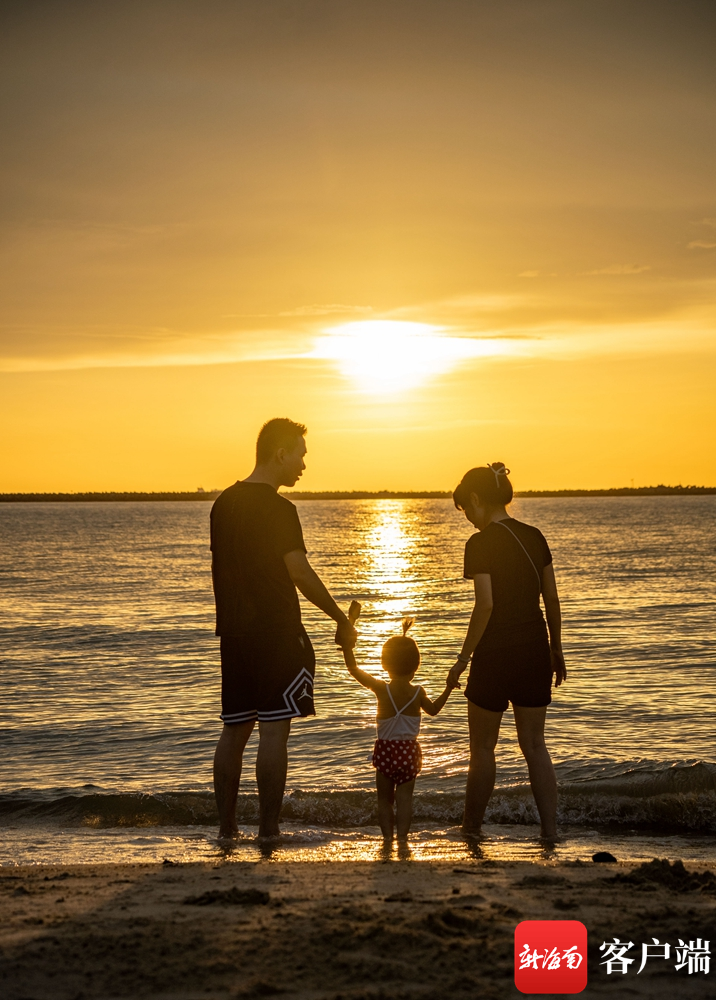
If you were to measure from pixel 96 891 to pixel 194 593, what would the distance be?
24.1 m

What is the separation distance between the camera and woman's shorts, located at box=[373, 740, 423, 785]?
507 centimetres

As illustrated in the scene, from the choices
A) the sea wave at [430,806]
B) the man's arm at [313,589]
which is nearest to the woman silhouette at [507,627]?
the man's arm at [313,589]

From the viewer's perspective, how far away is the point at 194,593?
27.8 meters

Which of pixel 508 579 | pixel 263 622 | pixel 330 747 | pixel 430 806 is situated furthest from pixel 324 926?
pixel 330 747

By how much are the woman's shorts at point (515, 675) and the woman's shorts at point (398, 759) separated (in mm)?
488

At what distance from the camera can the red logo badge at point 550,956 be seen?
284cm

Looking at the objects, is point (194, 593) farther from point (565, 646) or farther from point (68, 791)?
point (68, 791)

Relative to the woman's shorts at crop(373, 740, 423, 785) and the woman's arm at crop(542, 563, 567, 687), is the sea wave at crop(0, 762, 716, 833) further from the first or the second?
the woman's arm at crop(542, 563, 567, 687)

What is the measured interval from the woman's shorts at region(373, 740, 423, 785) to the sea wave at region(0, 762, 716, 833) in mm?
2055

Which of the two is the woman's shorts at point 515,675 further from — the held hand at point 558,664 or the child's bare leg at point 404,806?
the child's bare leg at point 404,806

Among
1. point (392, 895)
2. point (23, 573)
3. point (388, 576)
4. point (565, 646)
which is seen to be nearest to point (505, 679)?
point (392, 895)

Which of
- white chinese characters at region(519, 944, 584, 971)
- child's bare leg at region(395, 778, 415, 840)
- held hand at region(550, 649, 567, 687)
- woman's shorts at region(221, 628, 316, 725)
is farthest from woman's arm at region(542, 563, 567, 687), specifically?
white chinese characters at region(519, 944, 584, 971)

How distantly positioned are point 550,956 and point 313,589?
2.19 metres

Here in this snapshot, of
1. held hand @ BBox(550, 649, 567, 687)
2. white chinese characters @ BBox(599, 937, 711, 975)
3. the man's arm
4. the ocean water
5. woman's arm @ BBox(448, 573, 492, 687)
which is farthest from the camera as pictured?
the ocean water
